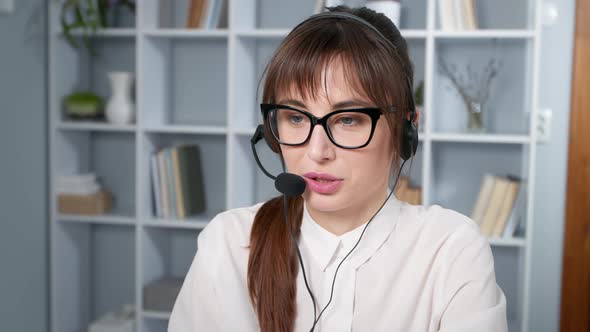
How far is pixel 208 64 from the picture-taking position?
2893mm

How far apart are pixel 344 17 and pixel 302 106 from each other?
16cm

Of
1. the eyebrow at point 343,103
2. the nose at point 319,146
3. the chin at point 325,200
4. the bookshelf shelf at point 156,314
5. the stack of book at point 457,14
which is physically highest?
the stack of book at point 457,14

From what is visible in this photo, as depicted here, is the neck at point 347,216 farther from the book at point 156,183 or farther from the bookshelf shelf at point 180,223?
the book at point 156,183

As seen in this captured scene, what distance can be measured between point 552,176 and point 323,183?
1854 mm

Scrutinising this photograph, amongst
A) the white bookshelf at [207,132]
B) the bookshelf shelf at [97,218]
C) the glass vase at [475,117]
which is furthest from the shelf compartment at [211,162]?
the glass vase at [475,117]

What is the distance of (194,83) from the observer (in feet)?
9.55

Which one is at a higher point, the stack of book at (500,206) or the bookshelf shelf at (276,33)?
the bookshelf shelf at (276,33)

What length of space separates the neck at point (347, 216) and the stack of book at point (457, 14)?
4.75ft

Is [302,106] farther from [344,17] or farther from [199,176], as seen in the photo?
[199,176]

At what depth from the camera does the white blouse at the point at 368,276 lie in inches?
43.4

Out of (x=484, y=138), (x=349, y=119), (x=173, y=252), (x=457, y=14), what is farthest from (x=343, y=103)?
(x=173, y=252)

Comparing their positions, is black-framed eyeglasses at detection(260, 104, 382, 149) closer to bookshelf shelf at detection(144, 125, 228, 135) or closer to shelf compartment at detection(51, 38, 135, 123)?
bookshelf shelf at detection(144, 125, 228, 135)

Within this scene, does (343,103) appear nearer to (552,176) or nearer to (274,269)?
(274,269)
